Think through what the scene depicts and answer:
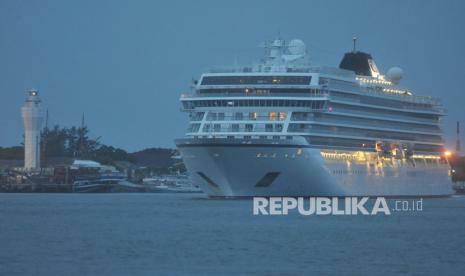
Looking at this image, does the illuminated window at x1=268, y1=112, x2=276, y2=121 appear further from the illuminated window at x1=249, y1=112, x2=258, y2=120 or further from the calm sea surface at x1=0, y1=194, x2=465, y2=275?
the calm sea surface at x1=0, y1=194, x2=465, y2=275

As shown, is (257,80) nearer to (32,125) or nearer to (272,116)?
(272,116)

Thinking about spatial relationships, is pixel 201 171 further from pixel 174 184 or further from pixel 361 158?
pixel 174 184

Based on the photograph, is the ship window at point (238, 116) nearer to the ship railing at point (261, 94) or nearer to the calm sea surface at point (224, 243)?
the ship railing at point (261, 94)

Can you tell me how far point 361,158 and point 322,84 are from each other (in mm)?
8421

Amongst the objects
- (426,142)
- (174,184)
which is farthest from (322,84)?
(174,184)

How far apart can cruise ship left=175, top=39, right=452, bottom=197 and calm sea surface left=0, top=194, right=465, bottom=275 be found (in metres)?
5.05

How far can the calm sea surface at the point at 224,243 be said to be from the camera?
46281mm

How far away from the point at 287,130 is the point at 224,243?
30.3m

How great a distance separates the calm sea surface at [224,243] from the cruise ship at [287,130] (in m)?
5.05

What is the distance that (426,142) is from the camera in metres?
105

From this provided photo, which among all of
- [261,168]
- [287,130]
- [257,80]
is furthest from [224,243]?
[257,80]

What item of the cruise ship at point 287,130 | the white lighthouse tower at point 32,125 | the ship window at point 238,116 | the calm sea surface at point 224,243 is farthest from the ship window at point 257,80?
the white lighthouse tower at point 32,125

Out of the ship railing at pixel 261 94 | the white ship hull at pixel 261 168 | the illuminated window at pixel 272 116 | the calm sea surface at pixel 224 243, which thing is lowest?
the calm sea surface at pixel 224 243

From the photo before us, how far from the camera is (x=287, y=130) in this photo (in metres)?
84.9
